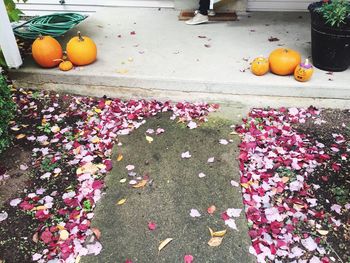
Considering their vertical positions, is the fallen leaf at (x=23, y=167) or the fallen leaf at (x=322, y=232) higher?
the fallen leaf at (x=23, y=167)

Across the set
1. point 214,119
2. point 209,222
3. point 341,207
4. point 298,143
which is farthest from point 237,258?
point 214,119

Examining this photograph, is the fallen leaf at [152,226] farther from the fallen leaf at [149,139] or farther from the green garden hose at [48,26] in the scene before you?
the green garden hose at [48,26]

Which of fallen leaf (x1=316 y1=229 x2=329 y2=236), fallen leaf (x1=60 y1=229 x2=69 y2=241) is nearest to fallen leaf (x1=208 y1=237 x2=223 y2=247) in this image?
fallen leaf (x1=316 y1=229 x2=329 y2=236)

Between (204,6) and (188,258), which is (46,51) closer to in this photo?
(204,6)

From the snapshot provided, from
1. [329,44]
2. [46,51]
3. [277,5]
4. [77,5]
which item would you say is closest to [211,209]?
[329,44]

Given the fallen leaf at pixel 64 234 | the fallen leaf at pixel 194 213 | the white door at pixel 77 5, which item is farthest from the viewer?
the white door at pixel 77 5

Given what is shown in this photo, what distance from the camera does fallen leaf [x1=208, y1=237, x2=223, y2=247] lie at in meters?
2.12

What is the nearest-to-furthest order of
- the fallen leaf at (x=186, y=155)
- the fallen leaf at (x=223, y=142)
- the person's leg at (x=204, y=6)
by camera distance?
the fallen leaf at (x=186, y=155) → the fallen leaf at (x=223, y=142) → the person's leg at (x=204, y=6)

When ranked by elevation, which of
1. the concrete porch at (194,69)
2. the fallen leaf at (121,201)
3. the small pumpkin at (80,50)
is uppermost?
the small pumpkin at (80,50)

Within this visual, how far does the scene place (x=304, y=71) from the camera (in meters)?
3.13

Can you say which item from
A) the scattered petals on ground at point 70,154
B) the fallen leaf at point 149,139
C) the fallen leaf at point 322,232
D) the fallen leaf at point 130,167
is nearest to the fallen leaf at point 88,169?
the scattered petals on ground at point 70,154

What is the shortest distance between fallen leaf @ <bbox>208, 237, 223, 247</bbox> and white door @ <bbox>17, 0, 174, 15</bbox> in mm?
3773

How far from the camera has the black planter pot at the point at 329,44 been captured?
309 cm

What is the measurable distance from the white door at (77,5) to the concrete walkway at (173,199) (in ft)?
8.37
